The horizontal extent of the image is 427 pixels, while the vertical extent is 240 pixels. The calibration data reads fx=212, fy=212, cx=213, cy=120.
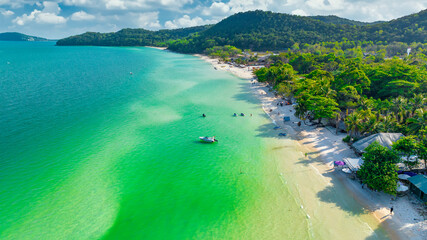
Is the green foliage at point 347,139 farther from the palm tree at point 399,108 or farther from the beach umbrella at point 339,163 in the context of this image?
the palm tree at point 399,108

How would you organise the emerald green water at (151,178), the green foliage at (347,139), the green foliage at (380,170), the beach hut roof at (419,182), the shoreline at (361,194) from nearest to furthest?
the shoreline at (361,194) → the emerald green water at (151,178) → the beach hut roof at (419,182) → the green foliage at (380,170) → the green foliage at (347,139)

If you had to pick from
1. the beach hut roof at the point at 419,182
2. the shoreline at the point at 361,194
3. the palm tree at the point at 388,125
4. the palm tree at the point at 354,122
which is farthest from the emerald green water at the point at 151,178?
the palm tree at the point at 388,125

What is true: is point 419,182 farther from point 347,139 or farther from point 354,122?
point 347,139

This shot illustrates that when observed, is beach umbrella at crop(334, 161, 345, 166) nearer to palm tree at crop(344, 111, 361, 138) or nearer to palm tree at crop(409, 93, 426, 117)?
palm tree at crop(344, 111, 361, 138)

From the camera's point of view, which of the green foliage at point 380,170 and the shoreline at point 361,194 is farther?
the green foliage at point 380,170

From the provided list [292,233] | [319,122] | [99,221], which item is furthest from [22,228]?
[319,122]

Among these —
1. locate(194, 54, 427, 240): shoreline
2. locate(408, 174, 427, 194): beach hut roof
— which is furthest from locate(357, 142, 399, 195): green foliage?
locate(408, 174, 427, 194): beach hut roof
